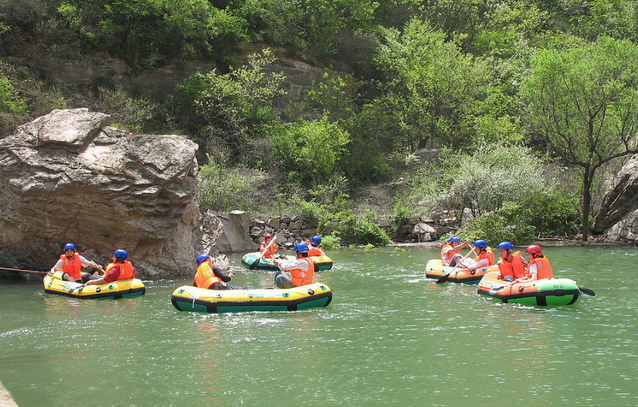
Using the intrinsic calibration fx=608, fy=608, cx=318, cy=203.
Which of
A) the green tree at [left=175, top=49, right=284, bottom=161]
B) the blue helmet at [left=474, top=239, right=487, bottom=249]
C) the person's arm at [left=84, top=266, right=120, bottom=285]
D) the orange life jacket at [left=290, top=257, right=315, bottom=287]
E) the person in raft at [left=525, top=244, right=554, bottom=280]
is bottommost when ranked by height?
the person's arm at [left=84, top=266, right=120, bottom=285]

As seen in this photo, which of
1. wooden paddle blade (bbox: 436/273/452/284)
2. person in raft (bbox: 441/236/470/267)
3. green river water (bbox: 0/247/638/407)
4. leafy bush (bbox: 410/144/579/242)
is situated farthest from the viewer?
leafy bush (bbox: 410/144/579/242)

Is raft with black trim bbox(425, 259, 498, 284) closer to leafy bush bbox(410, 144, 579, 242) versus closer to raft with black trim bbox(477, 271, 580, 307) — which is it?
raft with black trim bbox(477, 271, 580, 307)

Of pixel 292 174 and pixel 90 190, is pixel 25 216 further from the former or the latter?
pixel 292 174

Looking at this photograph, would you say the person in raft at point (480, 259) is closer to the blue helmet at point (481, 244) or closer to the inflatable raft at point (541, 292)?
the blue helmet at point (481, 244)

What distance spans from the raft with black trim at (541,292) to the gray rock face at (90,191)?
8.13 m

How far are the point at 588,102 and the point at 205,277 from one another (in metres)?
16.9

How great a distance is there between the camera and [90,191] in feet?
47.7

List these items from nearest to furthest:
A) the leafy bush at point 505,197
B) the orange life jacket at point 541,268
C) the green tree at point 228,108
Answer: the orange life jacket at point 541,268 → the leafy bush at point 505,197 → the green tree at point 228,108

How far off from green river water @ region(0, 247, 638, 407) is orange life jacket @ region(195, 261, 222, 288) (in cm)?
69

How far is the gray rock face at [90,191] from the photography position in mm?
14562

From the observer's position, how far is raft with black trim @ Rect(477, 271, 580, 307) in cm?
1134

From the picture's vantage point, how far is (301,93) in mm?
32625

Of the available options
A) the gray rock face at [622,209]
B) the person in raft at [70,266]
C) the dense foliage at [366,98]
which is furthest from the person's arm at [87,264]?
the gray rock face at [622,209]

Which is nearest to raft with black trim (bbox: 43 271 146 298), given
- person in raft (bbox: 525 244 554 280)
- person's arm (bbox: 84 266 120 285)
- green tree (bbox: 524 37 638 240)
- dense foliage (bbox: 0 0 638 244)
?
person's arm (bbox: 84 266 120 285)
